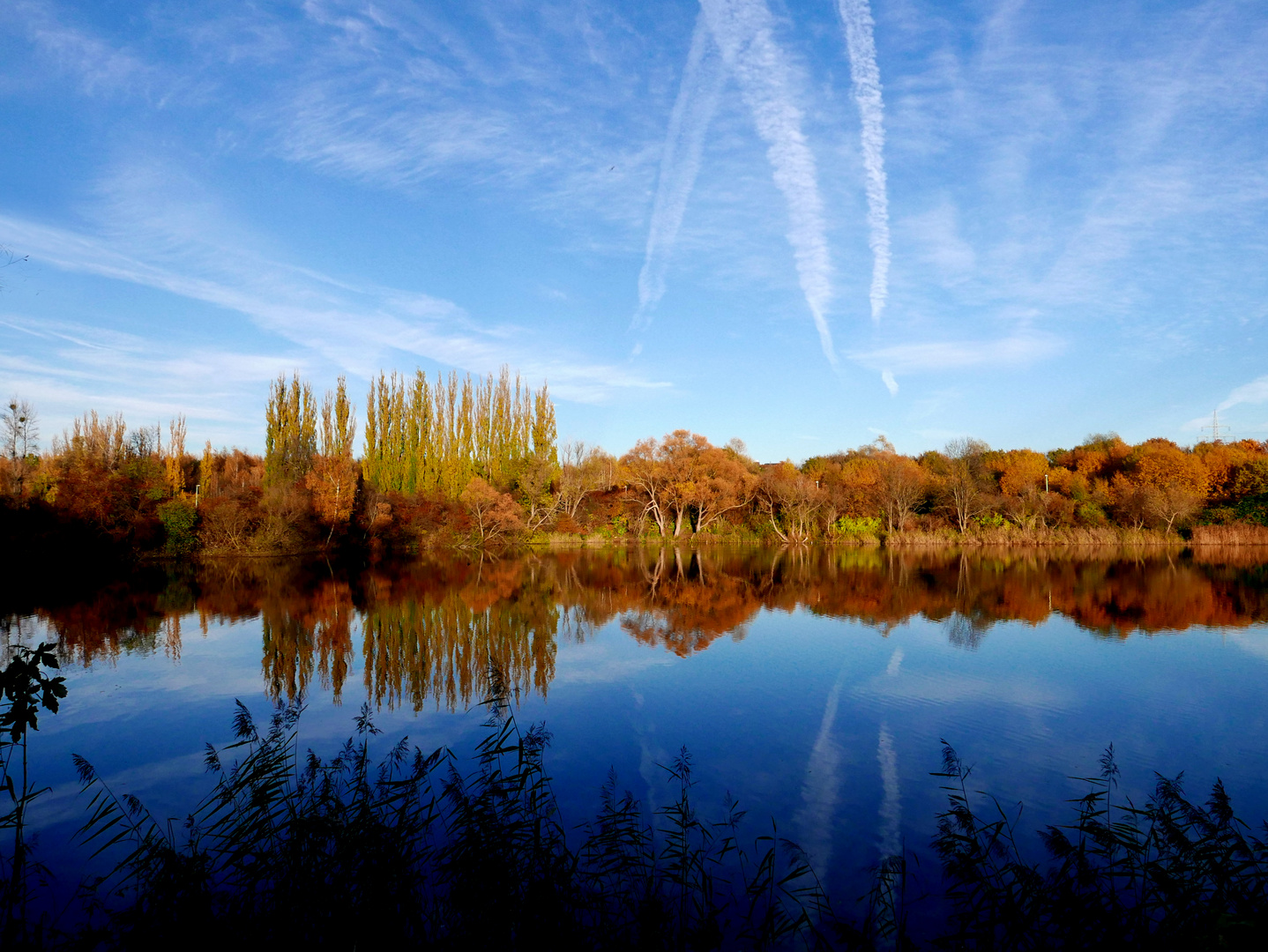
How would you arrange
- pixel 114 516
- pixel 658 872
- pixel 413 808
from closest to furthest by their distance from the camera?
1. pixel 658 872
2. pixel 413 808
3. pixel 114 516

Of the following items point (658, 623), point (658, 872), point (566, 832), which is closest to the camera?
point (658, 872)

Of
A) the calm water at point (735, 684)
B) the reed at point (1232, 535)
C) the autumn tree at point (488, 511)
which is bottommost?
the calm water at point (735, 684)

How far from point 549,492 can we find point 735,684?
107ft

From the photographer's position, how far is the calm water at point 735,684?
6.11 meters

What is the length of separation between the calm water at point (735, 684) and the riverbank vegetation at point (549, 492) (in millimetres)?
12977

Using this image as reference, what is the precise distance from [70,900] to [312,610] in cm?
1214

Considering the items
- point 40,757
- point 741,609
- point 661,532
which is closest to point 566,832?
point 40,757

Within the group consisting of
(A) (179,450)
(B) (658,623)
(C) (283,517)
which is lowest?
(B) (658,623)

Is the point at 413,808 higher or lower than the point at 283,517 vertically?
lower

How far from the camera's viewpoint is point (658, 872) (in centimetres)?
460

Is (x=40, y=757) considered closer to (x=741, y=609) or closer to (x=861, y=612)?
(x=741, y=609)

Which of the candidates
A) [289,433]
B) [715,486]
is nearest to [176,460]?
[289,433]

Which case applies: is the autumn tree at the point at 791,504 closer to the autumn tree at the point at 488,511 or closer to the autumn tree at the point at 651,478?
the autumn tree at the point at 651,478

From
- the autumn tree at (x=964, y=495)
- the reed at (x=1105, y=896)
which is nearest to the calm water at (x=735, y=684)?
the reed at (x=1105, y=896)
